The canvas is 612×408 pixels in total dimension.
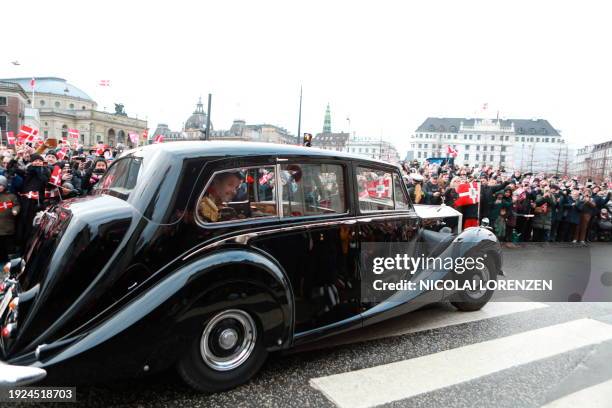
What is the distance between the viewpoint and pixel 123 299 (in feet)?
8.96

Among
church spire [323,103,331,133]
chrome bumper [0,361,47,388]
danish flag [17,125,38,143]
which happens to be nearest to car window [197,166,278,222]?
chrome bumper [0,361,47,388]

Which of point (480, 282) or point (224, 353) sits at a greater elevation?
point (480, 282)

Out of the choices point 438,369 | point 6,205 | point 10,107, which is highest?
point 10,107

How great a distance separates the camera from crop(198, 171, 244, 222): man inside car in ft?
10.3

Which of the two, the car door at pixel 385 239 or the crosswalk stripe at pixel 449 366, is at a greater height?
the car door at pixel 385 239

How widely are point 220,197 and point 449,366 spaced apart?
2.54 m

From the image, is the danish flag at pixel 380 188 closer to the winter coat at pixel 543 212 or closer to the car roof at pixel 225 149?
the car roof at pixel 225 149

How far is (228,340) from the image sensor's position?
10.1 ft

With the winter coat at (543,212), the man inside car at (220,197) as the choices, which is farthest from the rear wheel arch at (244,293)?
the winter coat at (543,212)

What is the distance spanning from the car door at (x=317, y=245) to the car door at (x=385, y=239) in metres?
0.16

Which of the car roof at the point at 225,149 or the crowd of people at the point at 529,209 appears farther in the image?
the crowd of people at the point at 529,209

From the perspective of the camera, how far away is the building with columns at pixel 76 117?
322 feet

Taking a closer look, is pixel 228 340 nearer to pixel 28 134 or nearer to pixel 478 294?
pixel 478 294

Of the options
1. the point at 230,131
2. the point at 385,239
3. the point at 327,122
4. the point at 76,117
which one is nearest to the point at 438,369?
the point at 385,239
